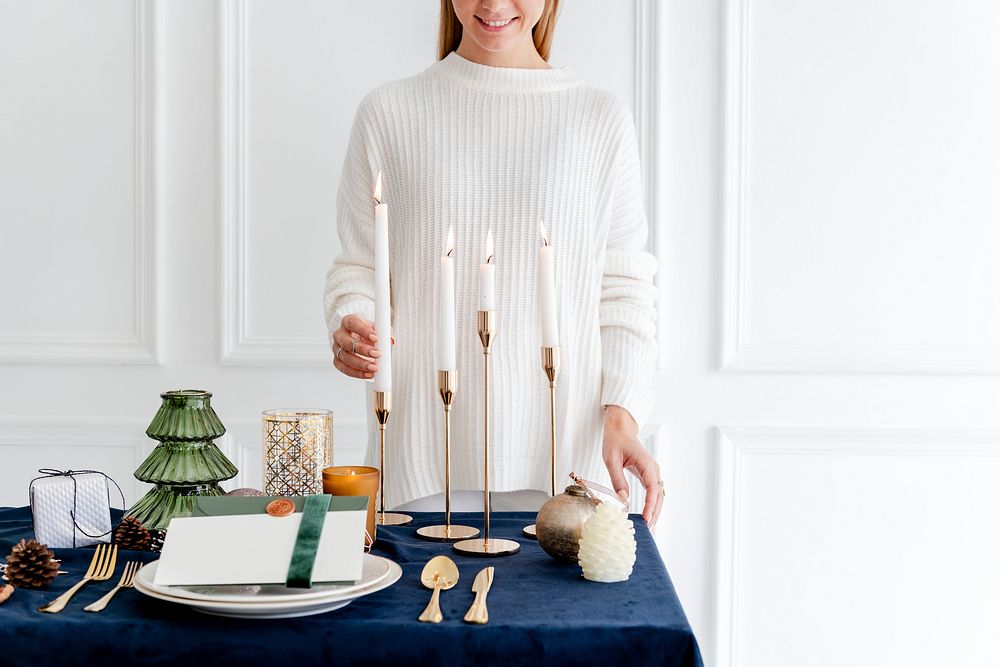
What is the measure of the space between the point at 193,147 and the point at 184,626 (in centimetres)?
175

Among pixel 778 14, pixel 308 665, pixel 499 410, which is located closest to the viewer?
pixel 308 665

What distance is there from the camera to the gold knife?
81 centimetres

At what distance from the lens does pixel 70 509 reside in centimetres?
107

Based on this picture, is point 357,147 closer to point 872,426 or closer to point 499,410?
point 499,410

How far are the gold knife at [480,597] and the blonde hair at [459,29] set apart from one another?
101 centimetres

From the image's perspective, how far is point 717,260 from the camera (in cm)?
229

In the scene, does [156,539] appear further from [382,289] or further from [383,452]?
[382,289]

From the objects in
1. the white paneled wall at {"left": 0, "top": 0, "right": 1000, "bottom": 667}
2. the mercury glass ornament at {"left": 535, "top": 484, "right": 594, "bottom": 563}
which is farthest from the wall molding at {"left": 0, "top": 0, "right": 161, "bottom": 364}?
the mercury glass ornament at {"left": 535, "top": 484, "right": 594, "bottom": 563}

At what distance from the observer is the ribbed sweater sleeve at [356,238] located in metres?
1.40

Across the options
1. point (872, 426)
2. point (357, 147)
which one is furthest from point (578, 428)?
point (872, 426)

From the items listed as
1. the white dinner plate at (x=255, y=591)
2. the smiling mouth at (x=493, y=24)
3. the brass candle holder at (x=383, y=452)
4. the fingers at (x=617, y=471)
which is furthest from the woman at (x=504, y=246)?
the white dinner plate at (x=255, y=591)

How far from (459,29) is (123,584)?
110 cm

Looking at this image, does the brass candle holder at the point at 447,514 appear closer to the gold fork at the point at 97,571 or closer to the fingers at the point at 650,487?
the fingers at the point at 650,487

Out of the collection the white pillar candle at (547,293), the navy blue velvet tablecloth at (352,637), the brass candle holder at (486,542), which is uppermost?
the white pillar candle at (547,293)
